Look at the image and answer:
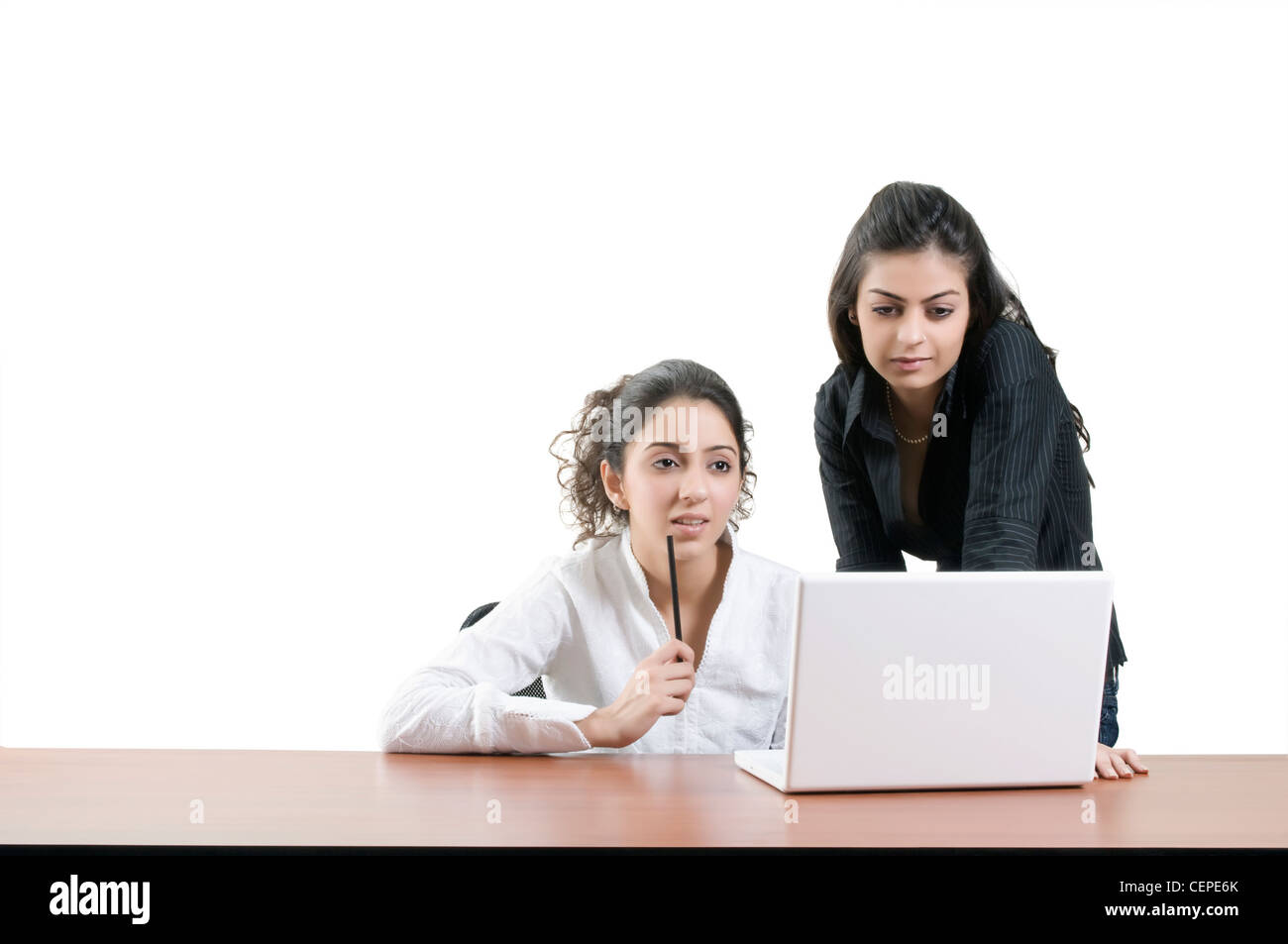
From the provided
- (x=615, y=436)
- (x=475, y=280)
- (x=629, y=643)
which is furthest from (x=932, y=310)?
(x=475, y=280)

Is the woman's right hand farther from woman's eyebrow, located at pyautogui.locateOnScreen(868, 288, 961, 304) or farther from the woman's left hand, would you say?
woman's eyebrow, located at pyautogui.locateOnScreen(868, 288, 961, 304)

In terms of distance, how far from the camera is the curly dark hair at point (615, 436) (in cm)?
182

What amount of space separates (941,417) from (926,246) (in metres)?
0.27

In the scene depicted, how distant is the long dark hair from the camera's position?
1.70 metres

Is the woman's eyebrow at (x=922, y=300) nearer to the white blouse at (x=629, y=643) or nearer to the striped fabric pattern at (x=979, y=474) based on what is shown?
the striped fabric pattern at (x=979, y=474)

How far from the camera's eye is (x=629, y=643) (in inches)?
70.5

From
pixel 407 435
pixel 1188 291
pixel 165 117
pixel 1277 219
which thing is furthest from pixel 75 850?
pixel 1277 219

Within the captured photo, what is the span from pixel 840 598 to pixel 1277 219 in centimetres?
219

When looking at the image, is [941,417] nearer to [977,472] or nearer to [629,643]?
[977,472]

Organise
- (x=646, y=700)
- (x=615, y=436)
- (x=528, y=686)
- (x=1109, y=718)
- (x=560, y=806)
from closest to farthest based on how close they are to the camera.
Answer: (x=560, y=806) → (x=646, y=700) → (x=1109, y=718) → (x=528, y=686) → (x=615, y=436)

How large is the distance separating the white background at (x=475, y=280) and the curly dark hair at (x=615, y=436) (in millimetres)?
810

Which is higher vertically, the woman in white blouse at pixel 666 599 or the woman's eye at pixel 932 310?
the woman's eye at pixel 932 310

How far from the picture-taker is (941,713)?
1.15 m

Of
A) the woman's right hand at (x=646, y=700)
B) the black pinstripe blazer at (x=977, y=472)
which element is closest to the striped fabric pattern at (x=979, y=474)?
the black pinstripe blazer at (x=977, y=472)
